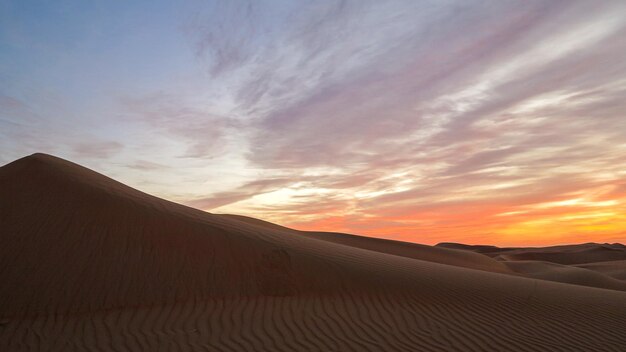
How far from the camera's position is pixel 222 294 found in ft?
38.0

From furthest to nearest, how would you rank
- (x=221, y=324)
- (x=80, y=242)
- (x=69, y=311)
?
(x=80, y=242) → (x=69, y=311) → (x=221, y=324)

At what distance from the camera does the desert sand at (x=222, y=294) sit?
28.6ft

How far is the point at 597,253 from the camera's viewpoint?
198ft

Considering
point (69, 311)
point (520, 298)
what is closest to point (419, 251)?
point (520, 298)

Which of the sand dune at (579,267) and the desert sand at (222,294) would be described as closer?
the desert sand at (222,294)

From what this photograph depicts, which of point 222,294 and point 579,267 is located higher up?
point 579,267

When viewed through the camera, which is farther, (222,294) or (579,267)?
(579,267)

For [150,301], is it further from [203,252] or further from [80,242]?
[80,242]

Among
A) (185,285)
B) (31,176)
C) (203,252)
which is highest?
(31,176)

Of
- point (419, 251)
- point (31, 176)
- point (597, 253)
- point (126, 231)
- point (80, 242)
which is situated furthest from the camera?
point (597, 253)

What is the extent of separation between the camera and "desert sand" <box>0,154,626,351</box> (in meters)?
8.71

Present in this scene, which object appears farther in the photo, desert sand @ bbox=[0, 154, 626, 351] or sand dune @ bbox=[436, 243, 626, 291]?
sand dune @ bbox=[436, 243, 626, 291]

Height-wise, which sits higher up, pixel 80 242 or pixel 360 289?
pixel 80 242

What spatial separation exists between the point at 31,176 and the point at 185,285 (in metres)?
10.0
